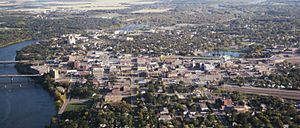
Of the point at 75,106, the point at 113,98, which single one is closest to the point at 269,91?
the point at 113,98

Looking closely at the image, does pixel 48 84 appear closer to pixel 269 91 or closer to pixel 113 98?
pixel 113 98

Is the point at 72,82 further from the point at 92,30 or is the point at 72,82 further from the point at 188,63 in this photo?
the point at 92,30

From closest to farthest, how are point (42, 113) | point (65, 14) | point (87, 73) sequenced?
point (42, 113) < point (87, 73) < point (65, 14)

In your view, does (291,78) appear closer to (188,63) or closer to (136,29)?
(188,63)

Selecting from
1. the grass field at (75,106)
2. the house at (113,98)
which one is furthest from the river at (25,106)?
the house at (113,98)

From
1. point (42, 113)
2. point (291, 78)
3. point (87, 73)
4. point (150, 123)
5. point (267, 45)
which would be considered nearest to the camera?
point (150, 123)

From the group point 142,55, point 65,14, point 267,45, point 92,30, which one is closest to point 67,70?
point 142,55

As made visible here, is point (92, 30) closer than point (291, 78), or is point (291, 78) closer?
point (291, 78)

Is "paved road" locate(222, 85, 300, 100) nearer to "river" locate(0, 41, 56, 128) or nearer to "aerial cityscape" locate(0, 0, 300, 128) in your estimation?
"aerial cityscape" locate(0, 0, 300, 128)

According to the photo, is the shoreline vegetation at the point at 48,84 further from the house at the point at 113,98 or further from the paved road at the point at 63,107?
the house at the point at 113,98
